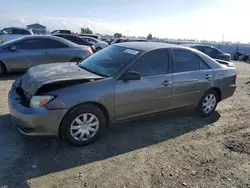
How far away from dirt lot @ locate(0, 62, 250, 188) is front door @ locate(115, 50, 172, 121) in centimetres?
47

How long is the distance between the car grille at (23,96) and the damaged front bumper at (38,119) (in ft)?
0.24

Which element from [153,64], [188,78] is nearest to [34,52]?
[153,64]

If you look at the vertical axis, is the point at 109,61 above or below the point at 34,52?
above

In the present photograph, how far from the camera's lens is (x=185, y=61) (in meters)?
4.72

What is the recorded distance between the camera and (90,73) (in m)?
3.94

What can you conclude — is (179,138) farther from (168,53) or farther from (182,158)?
(168,53)

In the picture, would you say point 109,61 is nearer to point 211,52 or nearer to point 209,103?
point 209,103

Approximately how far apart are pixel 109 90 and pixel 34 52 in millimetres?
5403

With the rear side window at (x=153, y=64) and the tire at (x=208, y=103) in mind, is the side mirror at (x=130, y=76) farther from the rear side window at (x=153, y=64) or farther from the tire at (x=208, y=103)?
the tire at (x=208, y=103)

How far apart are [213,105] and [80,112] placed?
327 centimetres

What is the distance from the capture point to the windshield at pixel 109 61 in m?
4.00

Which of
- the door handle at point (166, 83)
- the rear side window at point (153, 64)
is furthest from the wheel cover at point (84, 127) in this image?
the door handle at point (166, 83)

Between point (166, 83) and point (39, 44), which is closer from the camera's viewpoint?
point (166, 83)

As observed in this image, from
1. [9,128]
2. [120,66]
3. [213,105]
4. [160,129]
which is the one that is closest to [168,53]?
[120,66]
